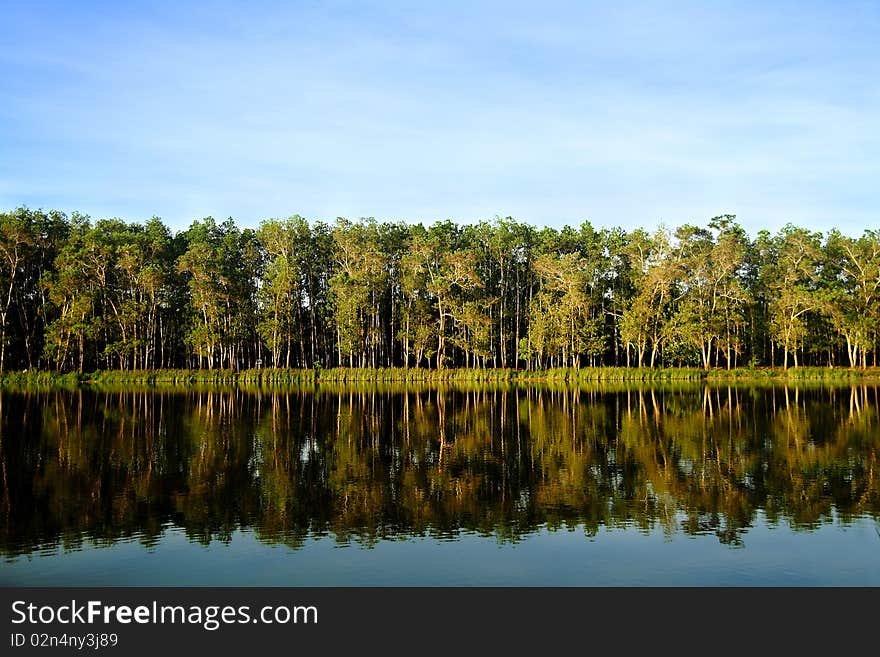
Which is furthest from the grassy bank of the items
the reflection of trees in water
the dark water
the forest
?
the dark water

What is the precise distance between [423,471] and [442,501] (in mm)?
3694

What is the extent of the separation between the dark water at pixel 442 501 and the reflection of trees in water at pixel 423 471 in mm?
89

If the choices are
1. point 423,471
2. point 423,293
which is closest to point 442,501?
point 423,471

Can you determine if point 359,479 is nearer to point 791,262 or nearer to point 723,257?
point 723,257

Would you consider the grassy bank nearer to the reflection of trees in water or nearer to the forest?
the forest

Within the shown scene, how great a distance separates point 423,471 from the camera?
20609mm

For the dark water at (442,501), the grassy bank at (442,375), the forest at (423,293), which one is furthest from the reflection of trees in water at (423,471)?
the forest at (423,293)

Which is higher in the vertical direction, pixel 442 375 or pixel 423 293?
pixel 423 293

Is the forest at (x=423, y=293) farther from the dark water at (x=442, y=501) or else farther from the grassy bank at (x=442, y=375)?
the dark water at (x=442, y=501)

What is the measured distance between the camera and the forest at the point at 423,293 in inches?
2685

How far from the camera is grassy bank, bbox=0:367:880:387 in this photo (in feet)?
213

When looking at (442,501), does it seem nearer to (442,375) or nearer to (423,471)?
(423,471)

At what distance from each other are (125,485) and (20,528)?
4.12m
